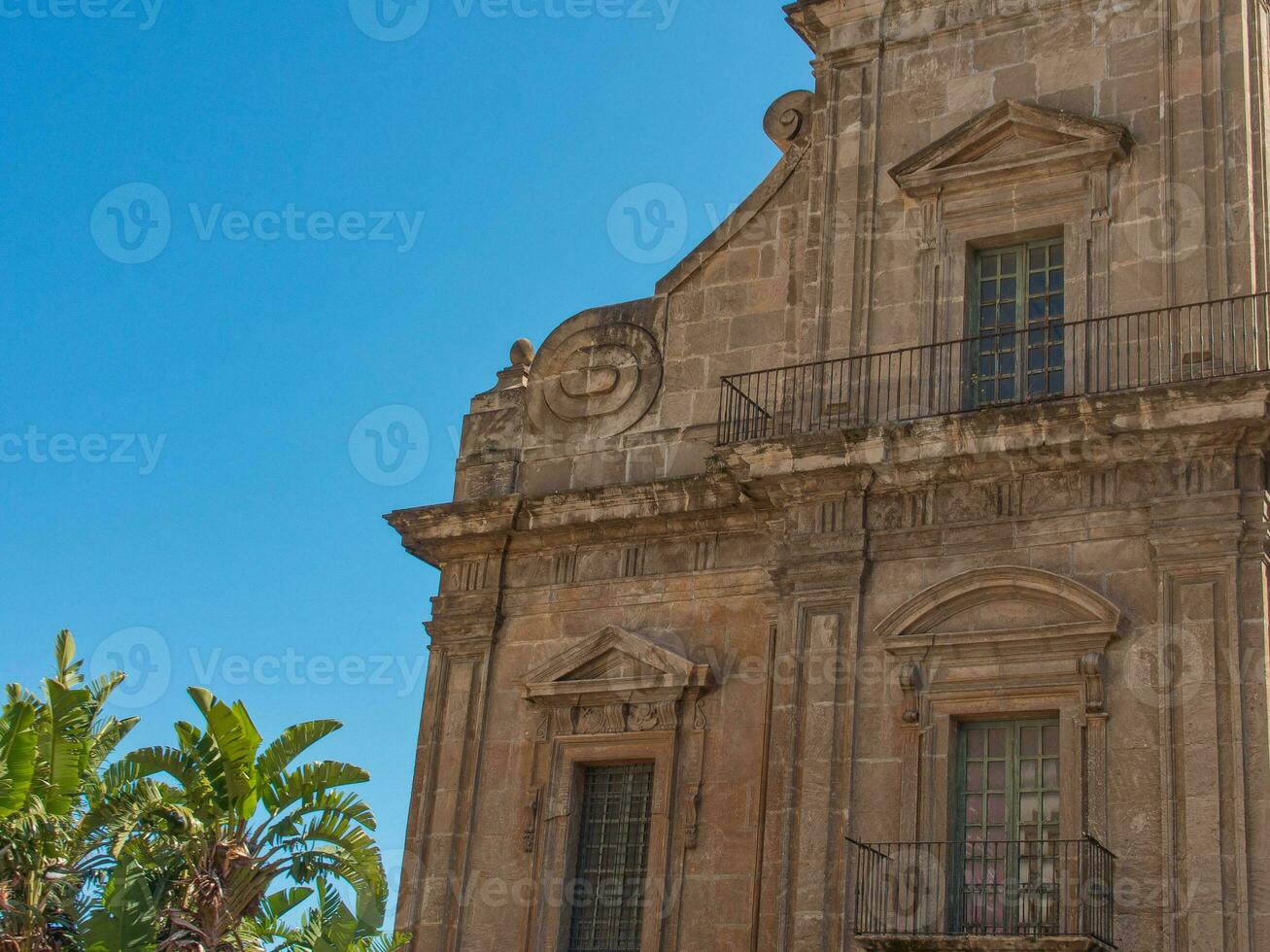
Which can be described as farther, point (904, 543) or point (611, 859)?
point (611, 859)

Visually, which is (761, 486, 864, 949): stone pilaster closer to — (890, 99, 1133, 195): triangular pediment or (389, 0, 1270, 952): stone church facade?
(389, 0, 1270, 952): stone church facade

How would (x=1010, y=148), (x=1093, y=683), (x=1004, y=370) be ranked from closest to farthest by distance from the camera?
1. (x=1093, y=683)
2. (x=1004, y=370)
3. (x=1010, y=148)

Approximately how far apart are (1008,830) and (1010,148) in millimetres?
6476

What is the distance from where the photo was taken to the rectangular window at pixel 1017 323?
16.3 meters

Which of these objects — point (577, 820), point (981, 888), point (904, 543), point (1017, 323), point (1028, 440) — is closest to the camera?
point (981, 888)

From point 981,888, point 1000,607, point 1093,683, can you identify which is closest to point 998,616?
point 1000,607

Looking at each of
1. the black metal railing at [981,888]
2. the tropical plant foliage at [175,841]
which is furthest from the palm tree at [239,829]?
the black metal railing at [981,888]

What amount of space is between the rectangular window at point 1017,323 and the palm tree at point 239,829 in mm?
6953

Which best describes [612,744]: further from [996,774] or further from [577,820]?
[996,774]

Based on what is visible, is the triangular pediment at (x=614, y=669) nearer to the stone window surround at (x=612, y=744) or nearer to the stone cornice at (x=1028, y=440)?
the stone window surround at (x=612, y=744)

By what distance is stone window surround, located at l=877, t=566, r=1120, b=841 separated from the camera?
14523mm

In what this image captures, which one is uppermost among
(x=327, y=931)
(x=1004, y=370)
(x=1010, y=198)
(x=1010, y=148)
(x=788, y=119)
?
(x=788, y=119)

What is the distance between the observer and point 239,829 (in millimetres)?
16562

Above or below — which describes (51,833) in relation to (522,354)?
below
